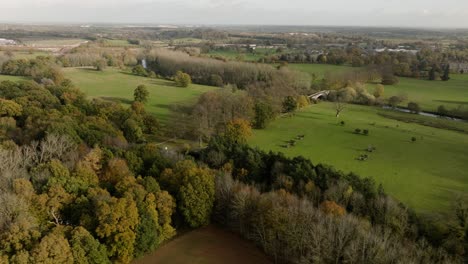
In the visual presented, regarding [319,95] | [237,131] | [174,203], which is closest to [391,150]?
[237,131]

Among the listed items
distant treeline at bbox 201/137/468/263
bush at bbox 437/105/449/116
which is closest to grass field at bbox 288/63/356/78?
bush at bbox 437/105/449/116

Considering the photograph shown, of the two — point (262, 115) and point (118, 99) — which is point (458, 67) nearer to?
point (262, 115)

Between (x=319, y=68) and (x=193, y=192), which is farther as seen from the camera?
(x=319, y=68)

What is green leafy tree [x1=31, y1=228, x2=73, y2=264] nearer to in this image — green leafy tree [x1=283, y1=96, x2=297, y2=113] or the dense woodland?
the dense woodland

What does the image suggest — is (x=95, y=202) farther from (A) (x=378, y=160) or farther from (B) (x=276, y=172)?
(A) (x=378, y=160)

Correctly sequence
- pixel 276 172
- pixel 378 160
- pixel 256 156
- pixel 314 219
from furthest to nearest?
pixel 378 160 → pixel 256 156 → pixel 276 172 → pixel 314 219

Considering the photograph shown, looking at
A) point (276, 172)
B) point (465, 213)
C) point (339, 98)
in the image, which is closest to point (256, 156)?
point (276, 172)
